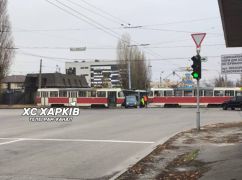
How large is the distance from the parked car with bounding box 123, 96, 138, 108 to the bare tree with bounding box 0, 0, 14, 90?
55.6 ft

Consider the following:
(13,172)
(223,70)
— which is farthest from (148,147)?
(13,172)

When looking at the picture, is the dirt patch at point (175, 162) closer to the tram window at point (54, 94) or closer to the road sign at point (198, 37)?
the road sign at point (198, 37)

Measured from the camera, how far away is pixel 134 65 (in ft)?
283

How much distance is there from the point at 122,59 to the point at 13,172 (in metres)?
73.8

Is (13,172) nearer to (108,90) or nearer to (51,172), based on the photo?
(51,172)

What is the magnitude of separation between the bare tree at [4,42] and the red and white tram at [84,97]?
7546mm

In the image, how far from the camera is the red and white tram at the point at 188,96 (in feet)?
197

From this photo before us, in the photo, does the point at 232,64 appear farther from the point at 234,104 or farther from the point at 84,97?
the point at 84,97

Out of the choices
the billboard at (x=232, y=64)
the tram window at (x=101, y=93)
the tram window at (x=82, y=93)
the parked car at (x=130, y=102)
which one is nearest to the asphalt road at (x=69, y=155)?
the billboard at (x=232, y=64)

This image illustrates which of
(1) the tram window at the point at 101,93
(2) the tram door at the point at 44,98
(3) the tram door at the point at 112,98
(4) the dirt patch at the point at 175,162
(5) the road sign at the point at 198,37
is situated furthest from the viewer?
(2) the tram door at the point at 44,98

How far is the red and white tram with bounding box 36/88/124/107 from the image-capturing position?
62.4 metres

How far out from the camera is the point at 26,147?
1518cm

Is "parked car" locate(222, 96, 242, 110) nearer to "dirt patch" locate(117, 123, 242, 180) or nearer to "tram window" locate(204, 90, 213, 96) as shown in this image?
"tram window" locate(204, 90, 213, 96)

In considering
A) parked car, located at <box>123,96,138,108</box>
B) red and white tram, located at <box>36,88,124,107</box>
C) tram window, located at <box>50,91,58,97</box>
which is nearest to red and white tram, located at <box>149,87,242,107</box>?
parked car, located at <box>123,96,138,108</box>
